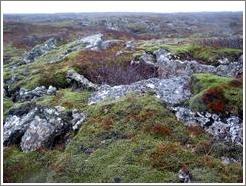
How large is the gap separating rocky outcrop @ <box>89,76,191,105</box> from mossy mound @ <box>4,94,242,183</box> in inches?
70.4

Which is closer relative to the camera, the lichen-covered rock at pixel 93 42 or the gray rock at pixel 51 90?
the gray rock at pixel 51 90

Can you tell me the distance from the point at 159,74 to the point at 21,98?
1142 centimetres

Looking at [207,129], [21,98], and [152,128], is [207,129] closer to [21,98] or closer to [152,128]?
[152,128]

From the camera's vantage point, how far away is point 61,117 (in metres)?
22.8

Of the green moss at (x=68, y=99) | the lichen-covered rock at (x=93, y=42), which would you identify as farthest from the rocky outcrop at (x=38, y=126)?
the lichen-covered rock at (x=93, y=42)

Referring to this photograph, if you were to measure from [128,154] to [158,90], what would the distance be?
789cm

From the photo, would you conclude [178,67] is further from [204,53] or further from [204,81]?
[204,81]

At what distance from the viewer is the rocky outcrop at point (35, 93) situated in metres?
28.6

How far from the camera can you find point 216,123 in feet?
70.3

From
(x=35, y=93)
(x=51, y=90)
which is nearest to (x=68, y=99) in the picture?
(x=51, y=90)

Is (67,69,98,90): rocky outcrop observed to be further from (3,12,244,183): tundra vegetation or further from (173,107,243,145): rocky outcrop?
(173,107,243,145): rocky outcrop

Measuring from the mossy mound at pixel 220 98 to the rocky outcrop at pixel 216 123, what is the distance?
515mm

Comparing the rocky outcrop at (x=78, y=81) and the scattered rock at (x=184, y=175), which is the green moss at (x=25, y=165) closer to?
the scattered rock at (x=184, y=175)

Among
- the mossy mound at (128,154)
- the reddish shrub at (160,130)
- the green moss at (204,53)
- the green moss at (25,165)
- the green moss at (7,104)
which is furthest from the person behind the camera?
the green moss at (204,53)
